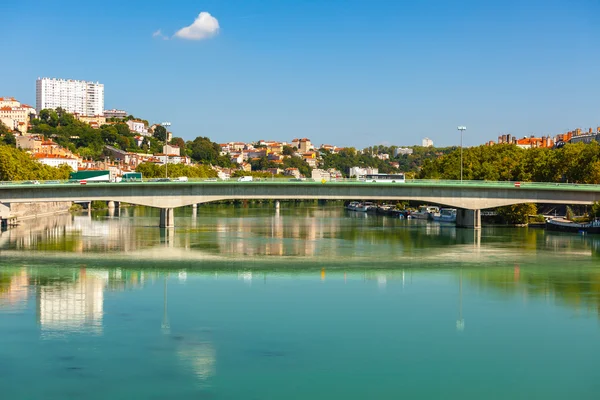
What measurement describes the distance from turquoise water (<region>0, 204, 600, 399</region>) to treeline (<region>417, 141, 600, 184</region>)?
95.2 feet

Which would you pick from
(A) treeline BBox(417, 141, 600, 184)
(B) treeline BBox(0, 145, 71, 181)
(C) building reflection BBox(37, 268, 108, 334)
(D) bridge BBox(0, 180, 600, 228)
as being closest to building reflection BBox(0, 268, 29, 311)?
(C) building reflection BBox(37, 268, 108, 334)

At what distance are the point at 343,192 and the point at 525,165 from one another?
93.8ft

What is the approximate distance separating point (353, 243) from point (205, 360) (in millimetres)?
36683

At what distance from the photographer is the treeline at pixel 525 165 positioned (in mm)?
78938

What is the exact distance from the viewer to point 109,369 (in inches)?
858

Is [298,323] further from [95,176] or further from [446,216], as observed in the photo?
[446,216]

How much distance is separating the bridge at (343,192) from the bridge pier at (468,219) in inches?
67.9

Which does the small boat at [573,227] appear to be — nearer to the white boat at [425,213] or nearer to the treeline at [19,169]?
the white boat at [425,213]

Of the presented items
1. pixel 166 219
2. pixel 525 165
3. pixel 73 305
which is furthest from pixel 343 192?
pixel 73 305

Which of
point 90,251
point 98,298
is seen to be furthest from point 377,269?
point 90,251

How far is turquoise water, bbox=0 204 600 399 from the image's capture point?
21.0 m

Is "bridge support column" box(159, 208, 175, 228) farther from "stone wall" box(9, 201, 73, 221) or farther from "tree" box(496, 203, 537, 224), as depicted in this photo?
"tree" box(496, 203, 537, 224)

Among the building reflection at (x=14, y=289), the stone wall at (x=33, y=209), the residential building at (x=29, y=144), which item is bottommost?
the building reflection at (x=14, y=289)

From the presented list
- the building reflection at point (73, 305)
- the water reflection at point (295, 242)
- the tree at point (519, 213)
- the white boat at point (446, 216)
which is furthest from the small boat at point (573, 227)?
the building reflection at point (73, 305)
